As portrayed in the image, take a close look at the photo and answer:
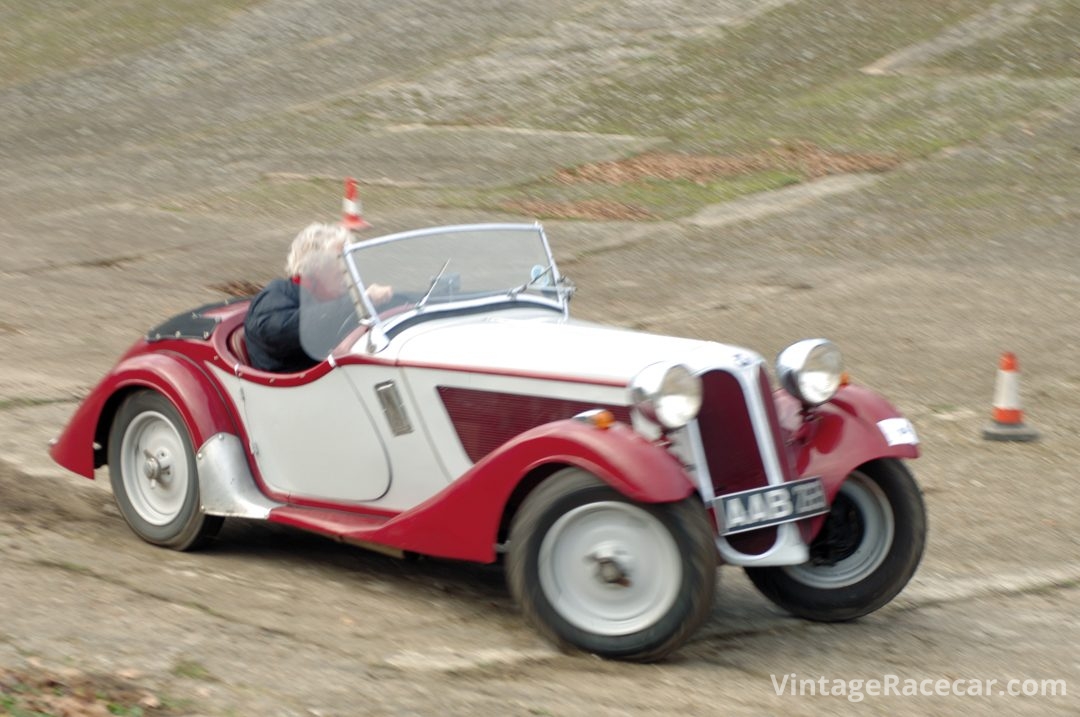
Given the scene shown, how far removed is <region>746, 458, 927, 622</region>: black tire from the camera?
19.6ft

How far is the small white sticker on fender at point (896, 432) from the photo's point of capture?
19.5ft

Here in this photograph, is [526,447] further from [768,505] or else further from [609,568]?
[768,505]

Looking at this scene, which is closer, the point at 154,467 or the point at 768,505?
the point at 768,505

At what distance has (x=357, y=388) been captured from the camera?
20.3 ft

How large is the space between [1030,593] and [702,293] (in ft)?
22.3

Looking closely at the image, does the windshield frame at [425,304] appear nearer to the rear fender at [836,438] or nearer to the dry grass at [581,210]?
the rear fender at [836,438]

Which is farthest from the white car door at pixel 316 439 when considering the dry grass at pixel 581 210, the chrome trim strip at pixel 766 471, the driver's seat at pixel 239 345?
the dry grass at pixel 581 210

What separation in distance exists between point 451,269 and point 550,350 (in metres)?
0.89

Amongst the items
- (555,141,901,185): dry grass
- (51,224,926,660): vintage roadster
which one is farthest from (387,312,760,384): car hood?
(555,141,901,185): dry grass

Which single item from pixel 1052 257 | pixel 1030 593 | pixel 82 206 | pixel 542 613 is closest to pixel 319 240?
pixel 542 613

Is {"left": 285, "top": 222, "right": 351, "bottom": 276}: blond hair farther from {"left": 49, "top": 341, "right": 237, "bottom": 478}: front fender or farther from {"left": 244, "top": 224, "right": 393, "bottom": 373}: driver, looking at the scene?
{"left": 49, "top": 341, "right": 237, "bottom": 478}: front fender

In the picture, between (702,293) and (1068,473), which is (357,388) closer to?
(1068,473)

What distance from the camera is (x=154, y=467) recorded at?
22.4 feet

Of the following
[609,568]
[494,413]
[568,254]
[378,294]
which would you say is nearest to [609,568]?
[609,568]
